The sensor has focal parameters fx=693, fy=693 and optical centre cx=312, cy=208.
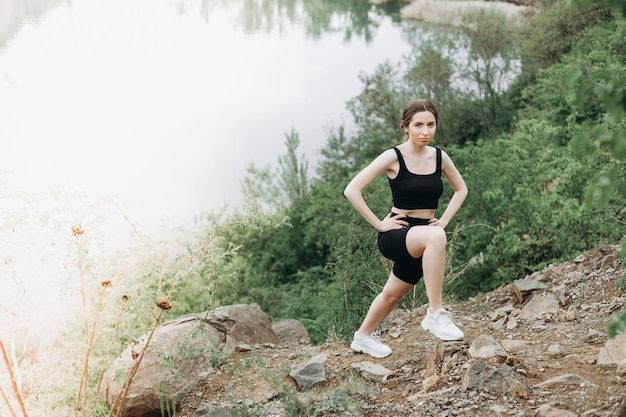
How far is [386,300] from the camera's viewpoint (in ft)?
15.8

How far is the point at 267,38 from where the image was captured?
40.6 meters

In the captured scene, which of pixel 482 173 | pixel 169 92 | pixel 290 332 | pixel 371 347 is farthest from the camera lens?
pixel 169 92

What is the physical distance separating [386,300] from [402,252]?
47 centimetres

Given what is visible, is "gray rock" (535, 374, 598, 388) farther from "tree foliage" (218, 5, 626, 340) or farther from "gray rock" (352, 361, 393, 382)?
"tree foliage" (218, 5, 626, 340)

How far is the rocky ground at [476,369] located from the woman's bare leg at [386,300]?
0.31 m

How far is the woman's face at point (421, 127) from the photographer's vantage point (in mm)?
4453

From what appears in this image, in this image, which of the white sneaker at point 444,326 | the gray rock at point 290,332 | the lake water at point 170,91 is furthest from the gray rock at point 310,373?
→ the lake water at point 170,91

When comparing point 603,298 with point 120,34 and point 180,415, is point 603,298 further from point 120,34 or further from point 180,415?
point 120,34

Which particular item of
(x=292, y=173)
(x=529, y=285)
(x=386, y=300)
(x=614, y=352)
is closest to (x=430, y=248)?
(x=386, y=300)

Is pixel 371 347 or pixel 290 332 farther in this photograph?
pixel 290 332

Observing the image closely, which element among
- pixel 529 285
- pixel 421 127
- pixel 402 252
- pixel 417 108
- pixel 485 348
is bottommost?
pixel 529 285

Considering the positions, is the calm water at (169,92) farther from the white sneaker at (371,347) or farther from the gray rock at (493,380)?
the gray rock at (493,380)

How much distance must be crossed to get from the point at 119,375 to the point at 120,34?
37.6m

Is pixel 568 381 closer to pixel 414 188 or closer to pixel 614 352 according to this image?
pixel 614 352
